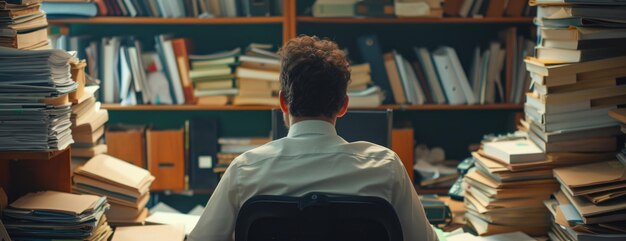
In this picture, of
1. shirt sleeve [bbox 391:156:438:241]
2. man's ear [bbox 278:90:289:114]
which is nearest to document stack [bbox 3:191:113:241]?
man's ear [bbox 278:90:289:114]

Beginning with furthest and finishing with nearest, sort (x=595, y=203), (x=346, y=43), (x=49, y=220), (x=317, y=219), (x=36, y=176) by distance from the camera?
1. (x=346, y=43)
2. (x=36, y=176)
3. (x=595, y=203)
4. (x=49, y=220)
5. (x=317, y=219)

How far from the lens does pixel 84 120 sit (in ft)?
9.77

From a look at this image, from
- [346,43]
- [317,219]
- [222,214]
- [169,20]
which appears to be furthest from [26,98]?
[346,43]

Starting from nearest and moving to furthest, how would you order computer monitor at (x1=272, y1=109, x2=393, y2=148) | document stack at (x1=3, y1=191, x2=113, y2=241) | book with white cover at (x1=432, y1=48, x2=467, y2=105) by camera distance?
document stack at (x1=3, y1=191, x2=113, y2=241)
computer monitor at (x1=272, y1=109, x2=393, y2=148)
book with white cover at (x1=432, y1=48, x2=467, y2=105)

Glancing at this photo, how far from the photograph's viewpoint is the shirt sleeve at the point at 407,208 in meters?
1.97

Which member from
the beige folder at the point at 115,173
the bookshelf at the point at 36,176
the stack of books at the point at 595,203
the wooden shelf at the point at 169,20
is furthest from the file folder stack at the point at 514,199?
the bookshelf at the point at 36,176

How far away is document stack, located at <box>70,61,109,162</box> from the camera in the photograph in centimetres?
287

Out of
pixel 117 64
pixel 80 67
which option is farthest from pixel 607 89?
pixel 117 64

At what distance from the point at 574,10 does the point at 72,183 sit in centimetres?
184

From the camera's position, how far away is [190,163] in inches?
163

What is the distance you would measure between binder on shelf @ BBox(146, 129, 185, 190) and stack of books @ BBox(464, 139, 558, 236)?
1589 mm

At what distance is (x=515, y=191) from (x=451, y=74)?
1.08m

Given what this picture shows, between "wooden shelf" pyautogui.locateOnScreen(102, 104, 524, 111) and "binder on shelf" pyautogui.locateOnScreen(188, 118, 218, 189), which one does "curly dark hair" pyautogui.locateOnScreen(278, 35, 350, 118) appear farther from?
"binder on shelf" pyautogui.locateOnScreen(188, 118, 218, 189)

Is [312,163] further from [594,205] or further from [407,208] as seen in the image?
[594,205]
